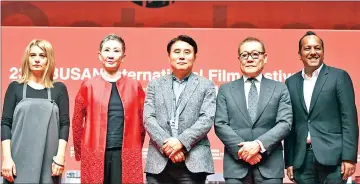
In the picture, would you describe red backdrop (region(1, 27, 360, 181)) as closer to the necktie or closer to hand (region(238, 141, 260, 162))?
the necktie

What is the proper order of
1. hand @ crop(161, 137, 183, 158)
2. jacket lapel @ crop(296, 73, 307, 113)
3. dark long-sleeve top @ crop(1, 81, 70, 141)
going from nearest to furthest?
hand @ crop(161, 137, 183, 158) < dark long-sleeve top @ crop(1, 81, 70, 141) < jacket lapel @ crop(296, 73, 307, 113)

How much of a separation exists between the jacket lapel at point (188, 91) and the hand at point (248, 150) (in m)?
0.46

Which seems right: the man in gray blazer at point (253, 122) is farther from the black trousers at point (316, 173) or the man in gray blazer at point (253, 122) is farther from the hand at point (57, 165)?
the hand at point (57, 165)

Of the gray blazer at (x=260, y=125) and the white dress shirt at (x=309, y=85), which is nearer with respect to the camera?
the gray blazer at (x=260, y=125)

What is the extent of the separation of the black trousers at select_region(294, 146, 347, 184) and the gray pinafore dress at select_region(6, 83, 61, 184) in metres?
1.67

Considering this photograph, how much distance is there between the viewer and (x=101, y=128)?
12.5 ft

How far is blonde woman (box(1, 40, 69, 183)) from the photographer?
3.76m

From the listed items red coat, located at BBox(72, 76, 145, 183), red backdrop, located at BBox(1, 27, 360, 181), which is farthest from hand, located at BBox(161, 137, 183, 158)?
red backdrop, located at BBox(1, 27, 360, 181)

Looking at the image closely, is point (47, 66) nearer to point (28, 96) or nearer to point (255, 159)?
point (28, 96)

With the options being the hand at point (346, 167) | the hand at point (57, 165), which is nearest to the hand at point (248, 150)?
the hand at point (346, 167)

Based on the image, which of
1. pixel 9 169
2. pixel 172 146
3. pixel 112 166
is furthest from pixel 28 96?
pixel 172 146

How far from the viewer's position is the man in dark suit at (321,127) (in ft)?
12.6

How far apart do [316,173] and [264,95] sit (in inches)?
25.3

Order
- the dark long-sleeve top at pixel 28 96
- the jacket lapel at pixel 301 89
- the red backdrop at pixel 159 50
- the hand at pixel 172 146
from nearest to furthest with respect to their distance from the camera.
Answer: the hand at pixel 172 146 < the dark long-sleeve top at pixel 28 96 < the jacket lapel at pixel 301 89 < the red backdrop at pixel 159 50
